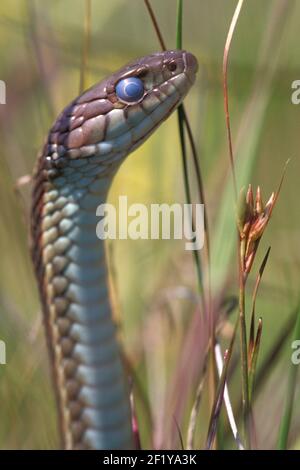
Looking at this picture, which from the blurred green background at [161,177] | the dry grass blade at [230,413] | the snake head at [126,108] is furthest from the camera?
the blurred green background at [161,177]

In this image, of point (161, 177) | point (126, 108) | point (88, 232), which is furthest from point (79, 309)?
point (161, 177)

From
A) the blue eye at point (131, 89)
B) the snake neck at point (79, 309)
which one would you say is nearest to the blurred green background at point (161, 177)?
the snake neck at point (79, 309)

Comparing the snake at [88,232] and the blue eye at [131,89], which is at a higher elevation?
the blue eye at [131,89]

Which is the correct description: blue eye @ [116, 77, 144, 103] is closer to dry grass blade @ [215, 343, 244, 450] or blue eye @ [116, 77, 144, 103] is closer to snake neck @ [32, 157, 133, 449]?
snake neck @ [32, 157, 133, 449]

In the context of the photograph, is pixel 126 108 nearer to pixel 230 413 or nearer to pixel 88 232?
pixel 88 232

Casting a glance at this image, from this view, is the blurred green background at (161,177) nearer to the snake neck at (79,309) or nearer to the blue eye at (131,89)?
the snake neck at (79,309)

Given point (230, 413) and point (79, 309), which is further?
point (79, 309)

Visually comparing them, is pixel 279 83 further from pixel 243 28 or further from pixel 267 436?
pixel 267 436

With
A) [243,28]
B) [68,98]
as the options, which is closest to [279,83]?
[243,28]
